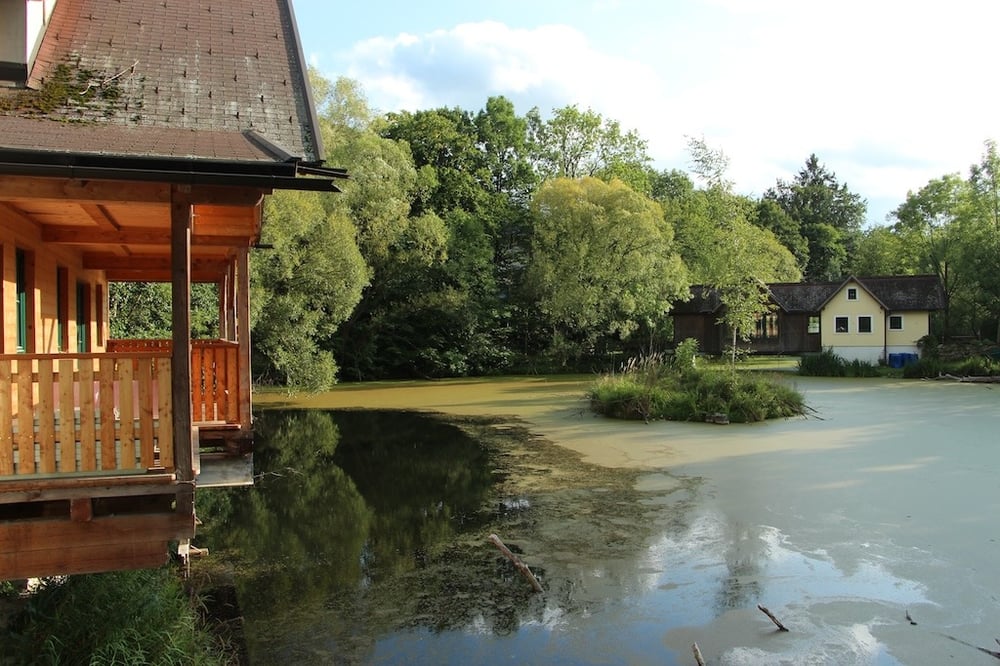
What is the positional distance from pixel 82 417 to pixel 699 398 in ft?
51.3

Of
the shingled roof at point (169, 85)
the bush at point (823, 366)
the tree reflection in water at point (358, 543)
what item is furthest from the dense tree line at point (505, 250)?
the shingled roof at point (169, 85)

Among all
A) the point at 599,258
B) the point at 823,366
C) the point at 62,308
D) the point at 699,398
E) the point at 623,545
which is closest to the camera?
the point at 623,545

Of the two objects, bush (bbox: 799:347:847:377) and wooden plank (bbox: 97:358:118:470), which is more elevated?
wooden plank (bbox: 97:358:118:470)

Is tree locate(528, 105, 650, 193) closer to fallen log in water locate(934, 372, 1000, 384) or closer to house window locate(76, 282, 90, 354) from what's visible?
fallen log in water locate(934, 372, 1000, 384)

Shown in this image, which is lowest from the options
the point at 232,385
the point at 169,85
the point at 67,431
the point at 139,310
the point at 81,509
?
the point at 81,509

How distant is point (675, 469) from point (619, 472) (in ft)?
3.09

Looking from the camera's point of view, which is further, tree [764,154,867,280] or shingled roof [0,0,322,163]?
tree [764,154,867,280]

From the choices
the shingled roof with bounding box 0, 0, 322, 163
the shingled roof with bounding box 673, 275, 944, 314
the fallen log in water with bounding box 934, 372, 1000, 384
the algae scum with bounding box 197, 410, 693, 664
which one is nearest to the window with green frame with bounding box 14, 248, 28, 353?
the shingled roof with bounding box 0, 0, 322, 163

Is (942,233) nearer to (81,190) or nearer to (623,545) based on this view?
(623,545)

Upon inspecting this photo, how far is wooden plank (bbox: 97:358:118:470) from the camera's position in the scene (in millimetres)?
4750

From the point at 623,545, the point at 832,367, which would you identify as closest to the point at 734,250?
the point at 832,367

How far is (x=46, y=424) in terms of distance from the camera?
466cm

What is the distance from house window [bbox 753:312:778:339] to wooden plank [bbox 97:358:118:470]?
34.9 meters

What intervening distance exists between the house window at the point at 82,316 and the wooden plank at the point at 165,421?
20.9 ft
